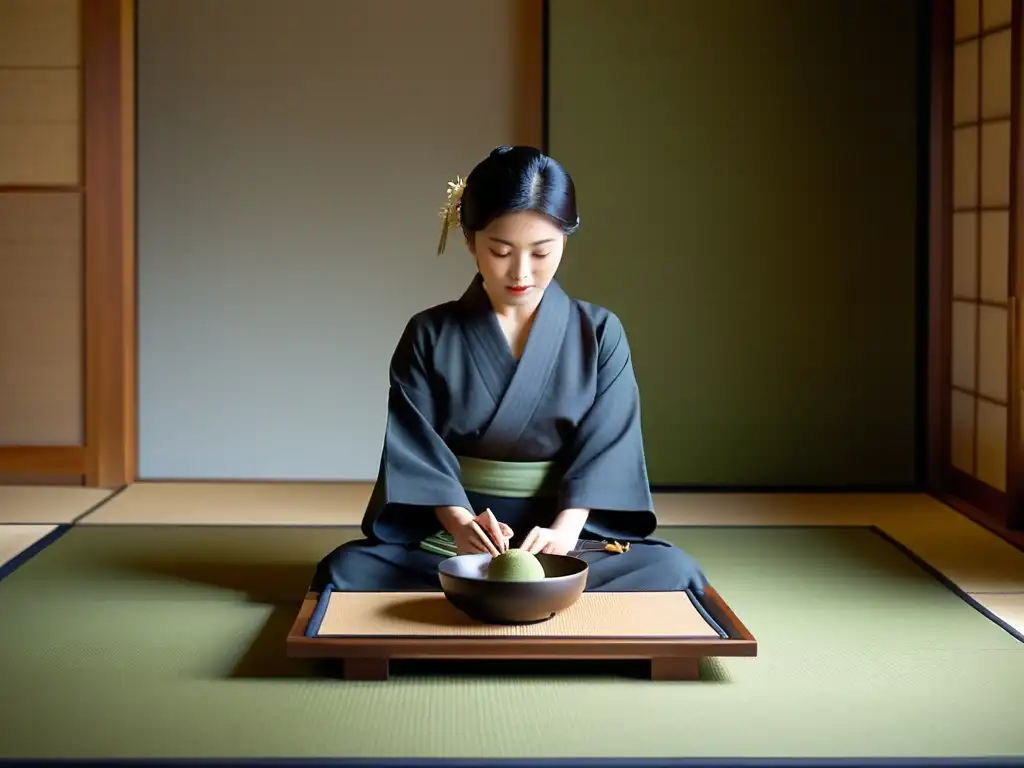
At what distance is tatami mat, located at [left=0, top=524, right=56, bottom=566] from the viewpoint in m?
4.32

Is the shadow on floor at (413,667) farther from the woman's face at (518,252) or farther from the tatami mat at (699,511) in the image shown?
the tatami mat at (699,511)

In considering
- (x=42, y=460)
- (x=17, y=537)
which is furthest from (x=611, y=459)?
(x=42, y=460)

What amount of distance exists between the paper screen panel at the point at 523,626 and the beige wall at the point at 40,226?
251 centimetres

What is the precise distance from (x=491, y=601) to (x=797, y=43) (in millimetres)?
3146

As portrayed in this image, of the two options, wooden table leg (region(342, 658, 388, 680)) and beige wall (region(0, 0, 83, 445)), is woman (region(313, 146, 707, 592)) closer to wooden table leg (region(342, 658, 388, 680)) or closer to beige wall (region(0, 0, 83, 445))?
wooden table leg (region(342, 658, 388, 680))

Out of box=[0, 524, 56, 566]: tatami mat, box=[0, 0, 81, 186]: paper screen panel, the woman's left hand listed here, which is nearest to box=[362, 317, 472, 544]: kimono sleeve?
the woman's left hand

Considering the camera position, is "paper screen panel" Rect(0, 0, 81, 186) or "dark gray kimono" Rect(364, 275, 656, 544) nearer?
"dark gray kimono" Rect(364, 275, 656, 544)

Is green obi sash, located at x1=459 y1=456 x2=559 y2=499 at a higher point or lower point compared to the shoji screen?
lower

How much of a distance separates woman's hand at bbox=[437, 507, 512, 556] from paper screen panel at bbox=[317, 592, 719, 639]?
0.14 m

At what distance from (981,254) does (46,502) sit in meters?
3.28

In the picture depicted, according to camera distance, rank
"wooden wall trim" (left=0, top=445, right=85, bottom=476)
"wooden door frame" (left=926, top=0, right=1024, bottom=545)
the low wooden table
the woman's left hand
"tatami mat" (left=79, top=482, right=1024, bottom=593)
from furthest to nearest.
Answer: "wooden wall trim" (left=0, top=445, right=85, bottom=476) → "wooden door frame" (left=926, top=0, right=1024, bottom=545) → "tatami mat" (left=79, top=482, right=1024, bottom=593) → the woman's left hand → the low wooden table

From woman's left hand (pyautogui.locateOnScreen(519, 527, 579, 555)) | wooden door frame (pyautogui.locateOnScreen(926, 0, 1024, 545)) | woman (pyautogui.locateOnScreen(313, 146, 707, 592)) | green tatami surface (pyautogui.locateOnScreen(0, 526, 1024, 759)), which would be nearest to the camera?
green tatami surface (pyautogui.locateOnScreen(0, 526, 1024, 759))

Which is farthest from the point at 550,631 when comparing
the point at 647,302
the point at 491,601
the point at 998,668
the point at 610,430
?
the point at 647,302

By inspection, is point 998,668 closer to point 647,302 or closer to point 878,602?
point 878,602
